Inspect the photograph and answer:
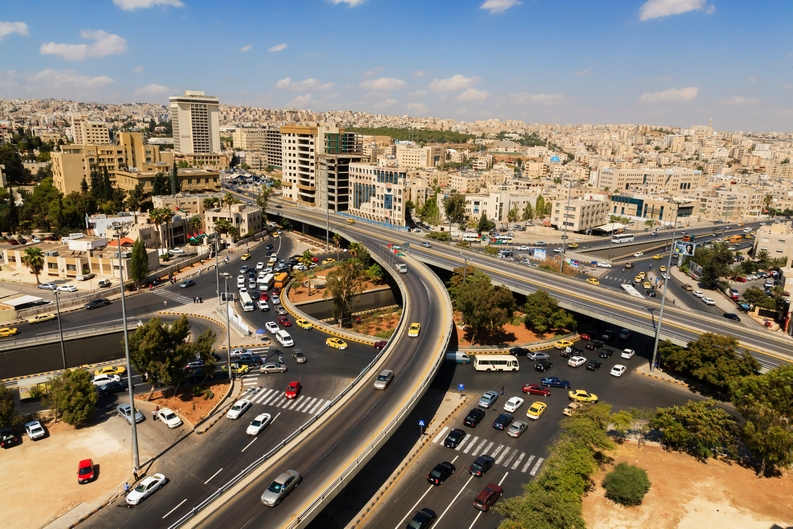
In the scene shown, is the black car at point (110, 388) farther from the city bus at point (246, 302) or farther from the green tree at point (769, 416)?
the green tree at point (769, 416)

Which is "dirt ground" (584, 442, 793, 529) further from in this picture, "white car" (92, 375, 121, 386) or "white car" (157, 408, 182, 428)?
"white car" (92, 375, 121, 386)

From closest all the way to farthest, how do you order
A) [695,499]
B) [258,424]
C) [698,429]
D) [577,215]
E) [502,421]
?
[695,499] < [698,429] < [258,424] < [502,421] < [577,215]

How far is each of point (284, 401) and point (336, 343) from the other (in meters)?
12.1

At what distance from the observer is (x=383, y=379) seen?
1432 inches

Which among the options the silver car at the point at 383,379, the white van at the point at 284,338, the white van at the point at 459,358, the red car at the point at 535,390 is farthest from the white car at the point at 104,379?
the red car at the point at 535,390

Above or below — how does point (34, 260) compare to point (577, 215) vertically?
below

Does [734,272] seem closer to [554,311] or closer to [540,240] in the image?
[540,240]

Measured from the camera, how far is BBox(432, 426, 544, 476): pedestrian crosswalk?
33.5 metres

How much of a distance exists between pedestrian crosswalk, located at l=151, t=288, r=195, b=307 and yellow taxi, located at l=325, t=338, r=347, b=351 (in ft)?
79.3

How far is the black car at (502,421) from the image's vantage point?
3762 cm

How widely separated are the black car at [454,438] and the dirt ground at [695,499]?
31.1 ft

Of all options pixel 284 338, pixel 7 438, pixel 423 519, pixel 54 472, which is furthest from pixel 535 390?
pixel 7 438

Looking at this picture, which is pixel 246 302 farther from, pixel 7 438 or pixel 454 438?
pixel 454 438

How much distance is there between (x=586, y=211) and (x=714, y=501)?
363ft
